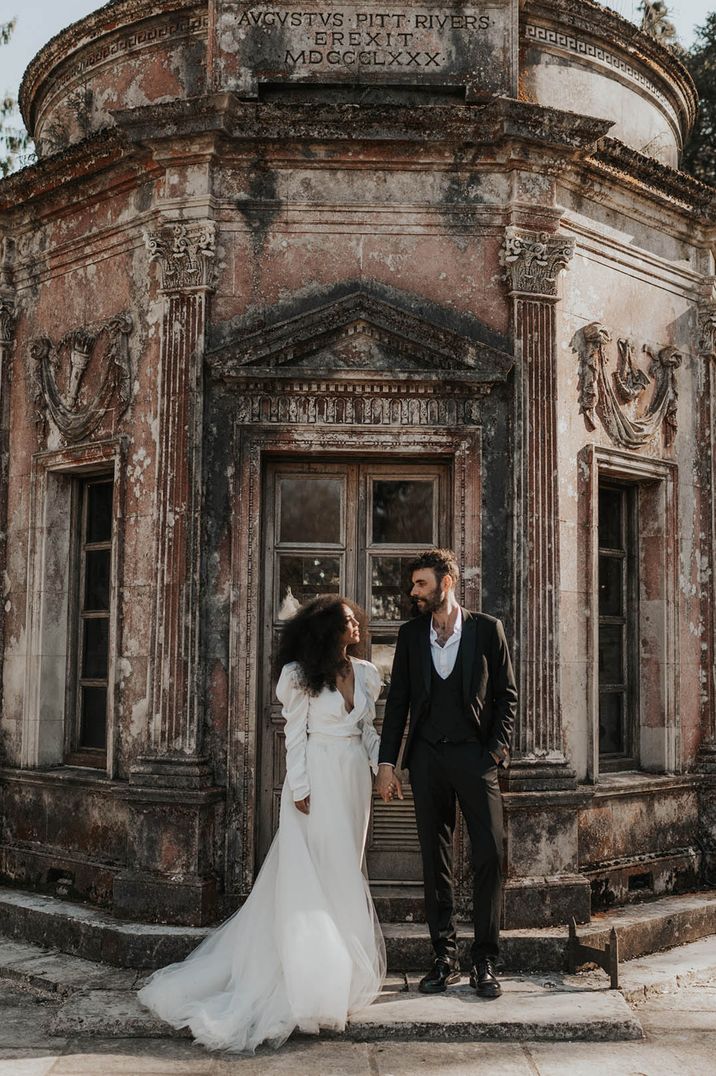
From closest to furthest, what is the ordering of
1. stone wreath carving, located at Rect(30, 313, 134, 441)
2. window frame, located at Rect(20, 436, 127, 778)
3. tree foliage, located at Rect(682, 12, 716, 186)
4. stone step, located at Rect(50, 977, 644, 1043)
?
stone step, located at Rect(50, 977, 644, 1043) < stone wreath carving, located at Rect(30, 313, 134, 441) < window frame, located at Rect(20, 436, 127, 778) < tree foliage, located at Rect(682, 12, 716, 186)

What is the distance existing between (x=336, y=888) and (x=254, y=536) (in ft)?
7.14

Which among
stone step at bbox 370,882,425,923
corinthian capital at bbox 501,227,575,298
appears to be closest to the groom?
stone step at bbox 370,882,425,923

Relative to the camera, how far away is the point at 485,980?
18.2 feet

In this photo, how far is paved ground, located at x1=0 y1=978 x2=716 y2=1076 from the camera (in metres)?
4.78

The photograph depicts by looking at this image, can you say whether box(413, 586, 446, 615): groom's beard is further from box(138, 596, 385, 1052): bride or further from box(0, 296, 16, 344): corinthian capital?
box(0, 296, 16, 344): corinthian capital

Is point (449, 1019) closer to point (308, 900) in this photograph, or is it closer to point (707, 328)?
point (308, 900)

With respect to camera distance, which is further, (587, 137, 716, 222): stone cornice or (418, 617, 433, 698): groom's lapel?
(587, 137, 716, 222): stone cornice

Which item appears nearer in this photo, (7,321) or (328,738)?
(328,738)

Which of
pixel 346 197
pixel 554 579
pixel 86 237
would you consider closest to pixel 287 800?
pixel 554 579

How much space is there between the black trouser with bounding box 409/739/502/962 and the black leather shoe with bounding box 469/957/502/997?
0.13 ft

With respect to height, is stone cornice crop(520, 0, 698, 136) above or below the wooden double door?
above

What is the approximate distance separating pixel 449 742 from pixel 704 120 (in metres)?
10.0

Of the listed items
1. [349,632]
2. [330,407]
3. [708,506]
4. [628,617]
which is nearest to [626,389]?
[708,506]

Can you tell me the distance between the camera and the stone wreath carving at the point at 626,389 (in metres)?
7.14
